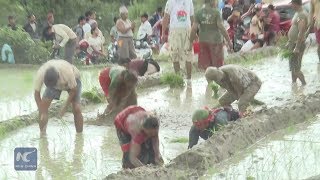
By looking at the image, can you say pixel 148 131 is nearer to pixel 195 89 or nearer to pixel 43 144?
pixel 43 144

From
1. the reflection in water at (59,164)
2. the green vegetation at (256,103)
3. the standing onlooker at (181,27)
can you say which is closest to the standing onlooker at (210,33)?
the standing onlooker at (181,27)

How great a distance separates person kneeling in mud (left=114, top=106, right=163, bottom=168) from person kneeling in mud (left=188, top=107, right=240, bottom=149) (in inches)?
29.1

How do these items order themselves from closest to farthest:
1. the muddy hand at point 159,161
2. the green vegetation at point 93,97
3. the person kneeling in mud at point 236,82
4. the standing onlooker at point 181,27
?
1. the muddy hand at point 159,161
2. the person kneeling in mud at point 236,82
3. the green vegetation at point 93,97
4. the standing onlooker at point 181,27

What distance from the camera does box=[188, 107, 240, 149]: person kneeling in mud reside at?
8.32 metres

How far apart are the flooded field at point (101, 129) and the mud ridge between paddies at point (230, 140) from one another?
25 centimetres

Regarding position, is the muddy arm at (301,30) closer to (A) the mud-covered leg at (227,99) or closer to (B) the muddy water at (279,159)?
(A) the mud-covered leg at (227,99)

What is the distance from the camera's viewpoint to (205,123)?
841 centimetres

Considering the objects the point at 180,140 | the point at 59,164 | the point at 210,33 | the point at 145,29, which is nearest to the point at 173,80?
the point at 210,33

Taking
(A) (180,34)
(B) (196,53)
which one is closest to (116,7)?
(B) (196,53)

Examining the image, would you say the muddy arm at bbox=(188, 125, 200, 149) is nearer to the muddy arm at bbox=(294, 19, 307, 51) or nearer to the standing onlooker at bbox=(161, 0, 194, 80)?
the muddy arm at bbox=(294, 19, 307, 51)

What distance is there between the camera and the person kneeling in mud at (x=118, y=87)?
390 inches

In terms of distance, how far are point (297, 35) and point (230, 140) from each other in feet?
14.4

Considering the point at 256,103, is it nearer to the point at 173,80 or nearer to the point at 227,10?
the point at 173,80

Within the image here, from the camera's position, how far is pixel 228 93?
10141 millimetres
